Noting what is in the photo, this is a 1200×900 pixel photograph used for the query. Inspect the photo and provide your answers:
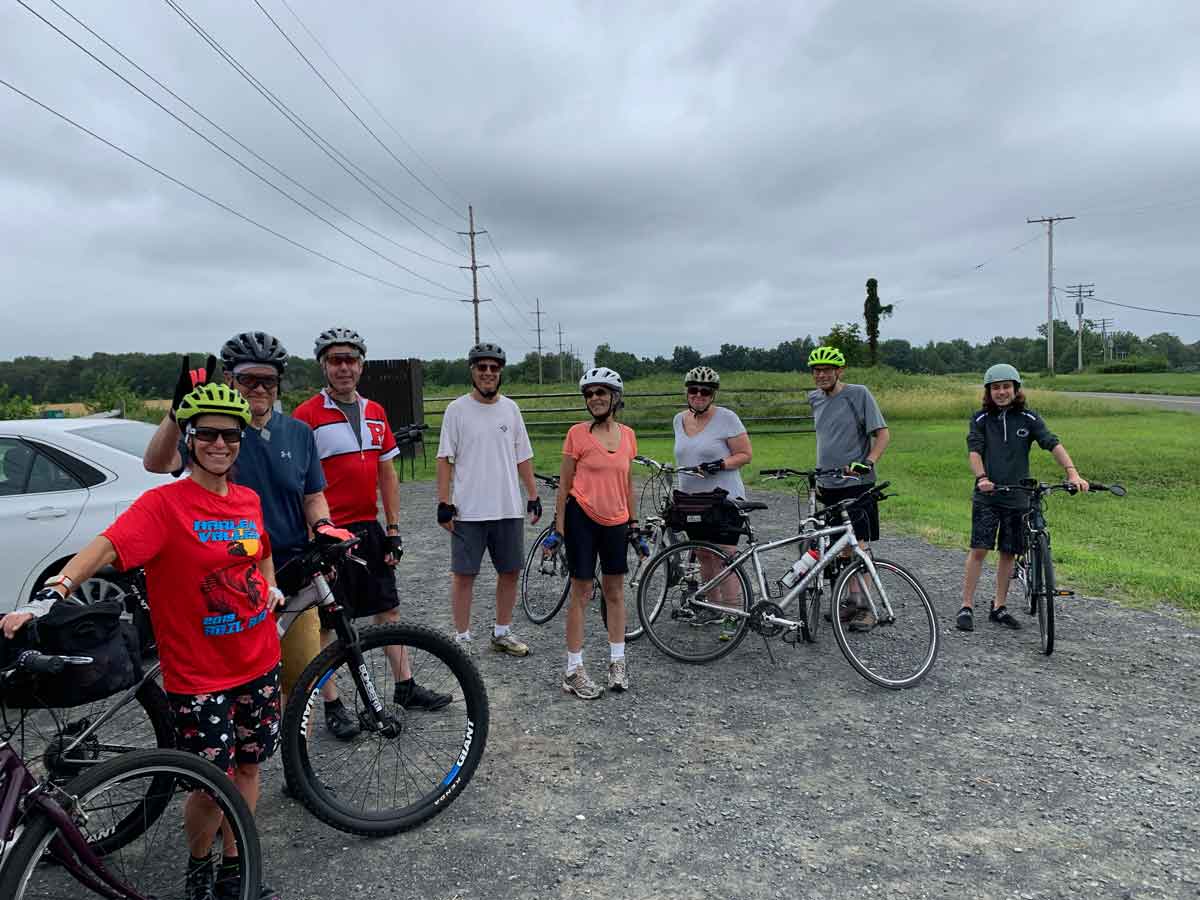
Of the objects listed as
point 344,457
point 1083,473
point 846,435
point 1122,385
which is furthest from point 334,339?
point 1122,385

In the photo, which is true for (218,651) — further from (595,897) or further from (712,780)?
(712,780)

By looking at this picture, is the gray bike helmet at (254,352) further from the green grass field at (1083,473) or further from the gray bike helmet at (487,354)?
the green grass field at (1083,473)

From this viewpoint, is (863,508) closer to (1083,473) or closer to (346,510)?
(346,510)

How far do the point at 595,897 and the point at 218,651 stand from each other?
5.13ft

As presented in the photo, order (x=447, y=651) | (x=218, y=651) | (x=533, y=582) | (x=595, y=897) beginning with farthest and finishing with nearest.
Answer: (x=533, y=582) < (x=447, y=651) < (x=595, y=897) < (x=218, y=651)

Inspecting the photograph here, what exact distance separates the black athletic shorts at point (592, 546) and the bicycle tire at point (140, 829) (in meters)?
2.20

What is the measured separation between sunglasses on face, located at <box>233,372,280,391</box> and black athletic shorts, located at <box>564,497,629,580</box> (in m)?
1.84

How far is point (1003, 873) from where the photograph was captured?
272 centimetres

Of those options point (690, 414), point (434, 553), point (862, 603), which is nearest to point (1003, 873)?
point (862, 603)

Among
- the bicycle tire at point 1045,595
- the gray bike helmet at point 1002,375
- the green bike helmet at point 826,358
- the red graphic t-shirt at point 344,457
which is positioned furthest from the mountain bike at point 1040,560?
the red graphic t-shirt at point 344,457

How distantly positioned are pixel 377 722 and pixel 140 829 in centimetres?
89

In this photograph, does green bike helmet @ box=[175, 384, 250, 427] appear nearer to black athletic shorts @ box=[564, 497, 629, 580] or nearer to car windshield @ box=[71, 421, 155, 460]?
black athletic shorts @ box=[564, 497, 629, 580]

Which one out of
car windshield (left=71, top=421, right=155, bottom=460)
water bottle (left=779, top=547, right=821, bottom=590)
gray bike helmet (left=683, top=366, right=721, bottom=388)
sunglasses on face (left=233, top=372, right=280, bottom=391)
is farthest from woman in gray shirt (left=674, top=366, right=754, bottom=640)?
car windshield (left=71, top=421, right=155, bottom=460)

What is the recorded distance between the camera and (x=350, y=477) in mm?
3734
